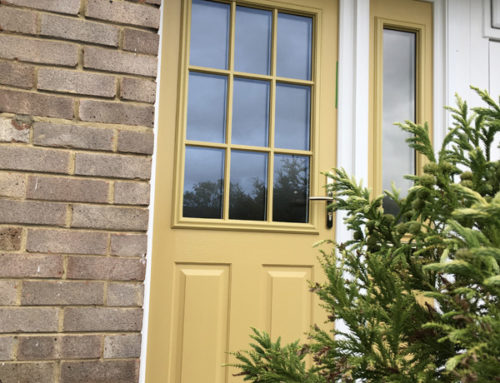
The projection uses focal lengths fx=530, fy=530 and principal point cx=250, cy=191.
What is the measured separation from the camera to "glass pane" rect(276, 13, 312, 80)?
266 centimetres

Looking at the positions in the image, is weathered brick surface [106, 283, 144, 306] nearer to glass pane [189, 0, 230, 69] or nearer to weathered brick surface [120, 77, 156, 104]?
weathered brick surface [120, 77, 156, 104]

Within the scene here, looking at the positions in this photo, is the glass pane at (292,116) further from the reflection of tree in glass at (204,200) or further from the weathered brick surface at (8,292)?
the weathered brick surface at (8,292)

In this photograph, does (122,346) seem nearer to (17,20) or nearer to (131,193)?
(131,193)

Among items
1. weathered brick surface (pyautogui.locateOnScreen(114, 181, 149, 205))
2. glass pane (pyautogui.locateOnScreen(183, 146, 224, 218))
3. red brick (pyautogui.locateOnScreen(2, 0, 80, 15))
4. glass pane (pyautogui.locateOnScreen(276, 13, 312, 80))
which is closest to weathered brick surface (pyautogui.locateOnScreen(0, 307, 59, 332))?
weathered brick surface (pyautogui.locateOnScreen(114, 181, 149, 205))

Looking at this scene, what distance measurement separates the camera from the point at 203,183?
248cm

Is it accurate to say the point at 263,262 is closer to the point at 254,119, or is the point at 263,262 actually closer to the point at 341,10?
the point at 254,119

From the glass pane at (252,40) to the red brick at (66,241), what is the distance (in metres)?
1.14

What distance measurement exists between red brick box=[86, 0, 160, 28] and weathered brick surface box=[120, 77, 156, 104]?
22cm

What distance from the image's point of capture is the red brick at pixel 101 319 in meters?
1.86

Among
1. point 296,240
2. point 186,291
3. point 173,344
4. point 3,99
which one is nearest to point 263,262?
point 296,240

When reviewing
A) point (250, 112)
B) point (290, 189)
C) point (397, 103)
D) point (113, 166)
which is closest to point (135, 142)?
point (113, 166)

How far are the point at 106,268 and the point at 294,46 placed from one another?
148 centimetres

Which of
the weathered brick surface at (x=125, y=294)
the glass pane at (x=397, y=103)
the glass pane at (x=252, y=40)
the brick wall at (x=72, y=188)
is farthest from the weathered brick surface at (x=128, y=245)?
the glass pane at (x=397, y=103)

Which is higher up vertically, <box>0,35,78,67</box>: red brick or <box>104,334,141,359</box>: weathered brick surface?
<box>0,35,78,67</box>: red brick
